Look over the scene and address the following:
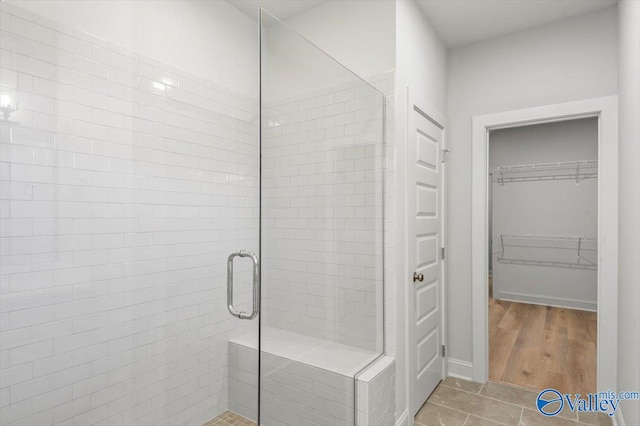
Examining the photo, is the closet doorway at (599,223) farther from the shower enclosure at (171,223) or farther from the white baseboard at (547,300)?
the white baseboard at (547,300)

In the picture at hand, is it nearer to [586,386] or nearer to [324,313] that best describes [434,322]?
[586,386]

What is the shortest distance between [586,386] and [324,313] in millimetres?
2409

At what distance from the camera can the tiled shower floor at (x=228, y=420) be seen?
4.90ft

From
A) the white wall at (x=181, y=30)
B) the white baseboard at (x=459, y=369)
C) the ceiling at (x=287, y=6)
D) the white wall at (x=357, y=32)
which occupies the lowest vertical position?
the white baseboard at (x=459, y=369)

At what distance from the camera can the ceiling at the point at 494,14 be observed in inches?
93.7

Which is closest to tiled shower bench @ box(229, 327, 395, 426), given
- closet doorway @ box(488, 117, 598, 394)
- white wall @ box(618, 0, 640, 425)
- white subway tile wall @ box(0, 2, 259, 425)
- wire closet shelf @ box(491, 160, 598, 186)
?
white subway tile wall @ box(0, 2, 259, 425)

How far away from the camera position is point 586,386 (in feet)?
8.91

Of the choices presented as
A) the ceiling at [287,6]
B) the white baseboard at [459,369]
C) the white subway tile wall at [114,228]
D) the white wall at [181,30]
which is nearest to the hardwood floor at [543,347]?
the white baseboard at [459,369]

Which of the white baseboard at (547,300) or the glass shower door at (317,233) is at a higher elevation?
the glass shower door at (317,233)

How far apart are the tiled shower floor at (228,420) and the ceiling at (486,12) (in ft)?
7.18

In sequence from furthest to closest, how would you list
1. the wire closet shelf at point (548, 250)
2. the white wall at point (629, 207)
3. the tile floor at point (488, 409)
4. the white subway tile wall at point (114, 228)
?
1. the wire closet shelf at point (548, 250)
2. the tile floor at point (488, 409)
3. the white wall at point (629, 207)
4. the white subway tile wall at point (114, 228)

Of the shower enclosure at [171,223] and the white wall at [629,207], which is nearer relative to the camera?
A: the shower enclosure at [171,223]

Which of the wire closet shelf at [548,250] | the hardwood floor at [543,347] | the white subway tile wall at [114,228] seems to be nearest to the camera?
the white subway tile wall at [114,228]

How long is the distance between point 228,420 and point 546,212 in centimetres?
505
